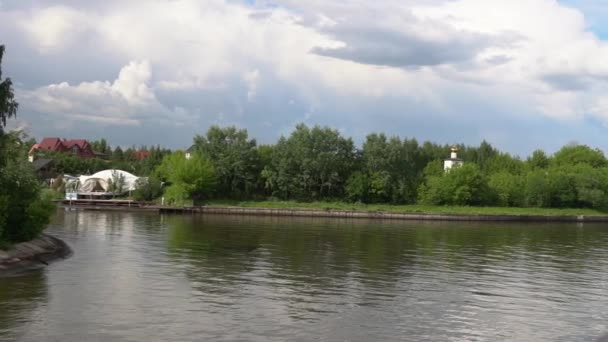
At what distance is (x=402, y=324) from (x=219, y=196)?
103751 millimetres

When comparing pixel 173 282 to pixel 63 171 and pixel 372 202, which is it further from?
pixel 63 171

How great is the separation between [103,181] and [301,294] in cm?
11146

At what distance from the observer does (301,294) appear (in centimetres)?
3256

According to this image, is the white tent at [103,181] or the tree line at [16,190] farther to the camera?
the white tent at [103,181]

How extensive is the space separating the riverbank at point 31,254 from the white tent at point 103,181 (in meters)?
87.9

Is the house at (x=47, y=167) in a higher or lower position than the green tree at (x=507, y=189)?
higher

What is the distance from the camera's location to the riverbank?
36.4 metres

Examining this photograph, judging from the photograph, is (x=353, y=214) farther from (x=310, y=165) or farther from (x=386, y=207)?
(x=310, y=165)

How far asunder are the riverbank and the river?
109cm

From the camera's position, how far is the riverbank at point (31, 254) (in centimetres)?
3641

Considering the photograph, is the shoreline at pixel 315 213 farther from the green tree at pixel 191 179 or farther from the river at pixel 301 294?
the river at pixel 301 294

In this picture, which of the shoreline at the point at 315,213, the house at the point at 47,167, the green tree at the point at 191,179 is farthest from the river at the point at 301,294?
the house at the point at 47,167

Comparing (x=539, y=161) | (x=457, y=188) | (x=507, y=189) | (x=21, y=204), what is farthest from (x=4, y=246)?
(x=539, y=161)

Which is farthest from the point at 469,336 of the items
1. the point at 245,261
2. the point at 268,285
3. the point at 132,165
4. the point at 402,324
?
the point at 132,165
